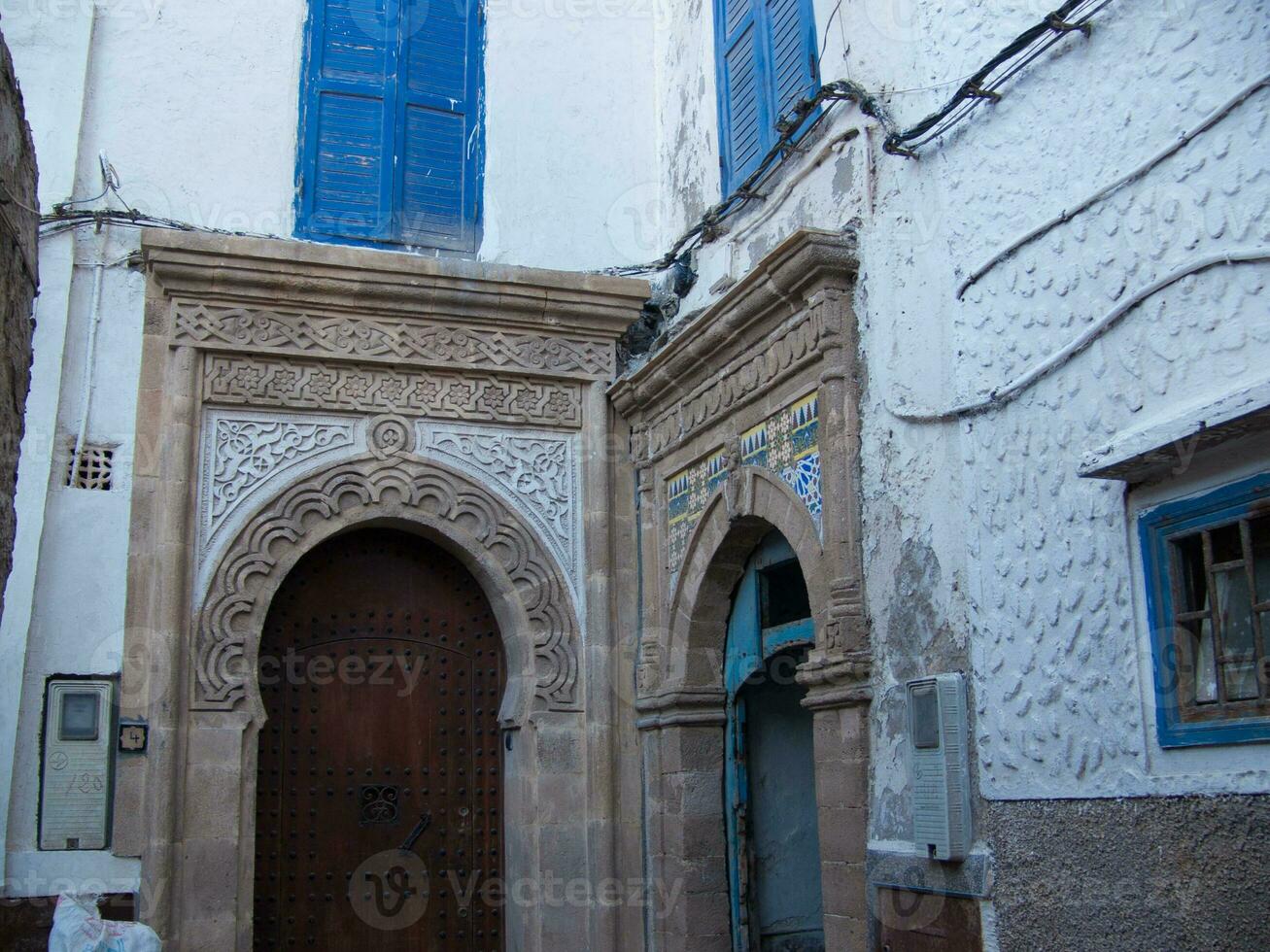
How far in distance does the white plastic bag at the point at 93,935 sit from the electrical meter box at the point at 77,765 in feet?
1.29

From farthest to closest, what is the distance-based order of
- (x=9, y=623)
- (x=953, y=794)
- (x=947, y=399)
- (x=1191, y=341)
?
(x=9, y=623) < (x=947, y=399) < (x=953, y=794) < (x=1191, y=341)

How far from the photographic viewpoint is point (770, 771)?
6.62 metres

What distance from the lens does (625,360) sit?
734 centimetres

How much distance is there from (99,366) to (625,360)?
2584 millimetres

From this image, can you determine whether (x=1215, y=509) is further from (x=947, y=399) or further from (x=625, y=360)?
(x=625, y=360)

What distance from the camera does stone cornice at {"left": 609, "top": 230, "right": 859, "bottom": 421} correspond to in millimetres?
5285

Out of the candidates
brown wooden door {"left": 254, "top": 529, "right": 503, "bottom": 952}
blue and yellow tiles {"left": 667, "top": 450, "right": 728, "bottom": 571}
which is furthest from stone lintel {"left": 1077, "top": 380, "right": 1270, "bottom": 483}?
brown wooden door {"left": 254, "top": 529, "right": 503, "bottom": 952}

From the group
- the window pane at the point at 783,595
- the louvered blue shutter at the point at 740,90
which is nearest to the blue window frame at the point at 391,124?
the louvered blue shutter at the point at 740,90

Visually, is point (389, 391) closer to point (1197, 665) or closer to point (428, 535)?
point (428, 535)

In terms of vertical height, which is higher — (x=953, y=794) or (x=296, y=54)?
(x=296, y=54)

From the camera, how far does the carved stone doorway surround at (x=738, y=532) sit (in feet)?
16.5

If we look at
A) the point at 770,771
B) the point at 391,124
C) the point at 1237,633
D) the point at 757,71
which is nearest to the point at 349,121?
the point at 391,124

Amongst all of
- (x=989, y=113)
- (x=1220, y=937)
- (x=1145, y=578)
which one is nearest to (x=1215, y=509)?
(x=1145, y=578)

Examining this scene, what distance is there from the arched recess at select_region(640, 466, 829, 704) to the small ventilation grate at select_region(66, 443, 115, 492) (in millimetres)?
2644
